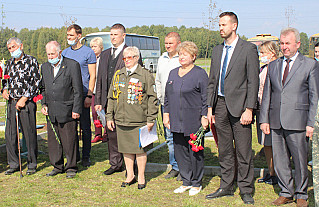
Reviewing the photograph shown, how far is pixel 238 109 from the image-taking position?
4531mm

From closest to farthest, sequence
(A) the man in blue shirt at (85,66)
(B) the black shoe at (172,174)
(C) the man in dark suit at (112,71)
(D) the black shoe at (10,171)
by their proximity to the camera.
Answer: (B) the black shoe at (172,174) < (C) the man in dark suit at (112,71) < (D) the black shoe at (10,171) < (A) the man in blue shirt at (85,66)

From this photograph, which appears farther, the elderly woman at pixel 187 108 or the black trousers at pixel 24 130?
the black trousers at pixel 24 130

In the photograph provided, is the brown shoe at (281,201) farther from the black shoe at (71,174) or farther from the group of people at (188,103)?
the black shoe at (71,174)

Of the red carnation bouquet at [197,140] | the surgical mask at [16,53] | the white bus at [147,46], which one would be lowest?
the red carnation bouquet at [197,140]

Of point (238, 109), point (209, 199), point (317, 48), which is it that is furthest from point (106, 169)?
point (317, 48)

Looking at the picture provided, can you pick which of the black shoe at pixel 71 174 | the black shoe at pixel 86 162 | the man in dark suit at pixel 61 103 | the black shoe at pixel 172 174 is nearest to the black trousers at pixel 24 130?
the man in dark suit at pixel 61 103

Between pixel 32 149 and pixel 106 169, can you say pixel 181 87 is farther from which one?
pixel 32 149

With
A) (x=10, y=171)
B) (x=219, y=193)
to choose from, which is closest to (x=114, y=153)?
(x=10, y=171)

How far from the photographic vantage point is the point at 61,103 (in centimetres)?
586

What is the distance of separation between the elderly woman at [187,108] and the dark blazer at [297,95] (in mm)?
940

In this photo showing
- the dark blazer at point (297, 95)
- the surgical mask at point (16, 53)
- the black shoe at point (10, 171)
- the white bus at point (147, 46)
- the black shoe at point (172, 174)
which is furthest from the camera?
the white bus at point (147, 46)

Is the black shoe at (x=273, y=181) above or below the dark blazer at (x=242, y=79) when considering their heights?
→ below

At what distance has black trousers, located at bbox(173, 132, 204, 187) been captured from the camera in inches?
200

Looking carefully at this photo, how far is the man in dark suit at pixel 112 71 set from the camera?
591 cm
